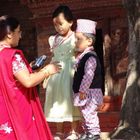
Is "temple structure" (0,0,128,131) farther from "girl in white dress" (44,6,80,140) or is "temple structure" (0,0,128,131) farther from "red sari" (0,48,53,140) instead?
"red sari" (0,48,53,140)

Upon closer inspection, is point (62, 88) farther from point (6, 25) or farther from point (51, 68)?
point (6, 25)

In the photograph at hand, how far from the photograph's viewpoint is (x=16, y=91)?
4.17m

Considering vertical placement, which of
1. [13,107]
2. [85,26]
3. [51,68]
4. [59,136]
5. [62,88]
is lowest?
[59,136]

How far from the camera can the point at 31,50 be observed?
9508 millimetres

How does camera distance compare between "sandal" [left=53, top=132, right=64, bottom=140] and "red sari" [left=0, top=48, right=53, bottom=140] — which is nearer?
"red sari" [left=0, top=48, right=53, bottom=140]

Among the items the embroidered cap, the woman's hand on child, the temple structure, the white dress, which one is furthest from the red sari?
the temple structure

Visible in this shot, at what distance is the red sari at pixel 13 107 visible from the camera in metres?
4.12

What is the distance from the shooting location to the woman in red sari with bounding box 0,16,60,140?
412cm

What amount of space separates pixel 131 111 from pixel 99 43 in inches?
120

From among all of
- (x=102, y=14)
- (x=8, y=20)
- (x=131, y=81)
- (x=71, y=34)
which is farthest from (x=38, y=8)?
(x=8, y=20)

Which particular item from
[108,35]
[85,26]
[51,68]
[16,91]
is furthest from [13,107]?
[108,35]

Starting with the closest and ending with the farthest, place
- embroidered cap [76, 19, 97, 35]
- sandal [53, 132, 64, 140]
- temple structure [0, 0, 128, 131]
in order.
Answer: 1. embroidered cap [76, 19, 97, 35]
2. sandal [53, 132, 64, 140]
3. temple structure [0, 0, 128, 131]

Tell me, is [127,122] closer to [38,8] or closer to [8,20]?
[8,20]

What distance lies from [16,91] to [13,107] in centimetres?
14
